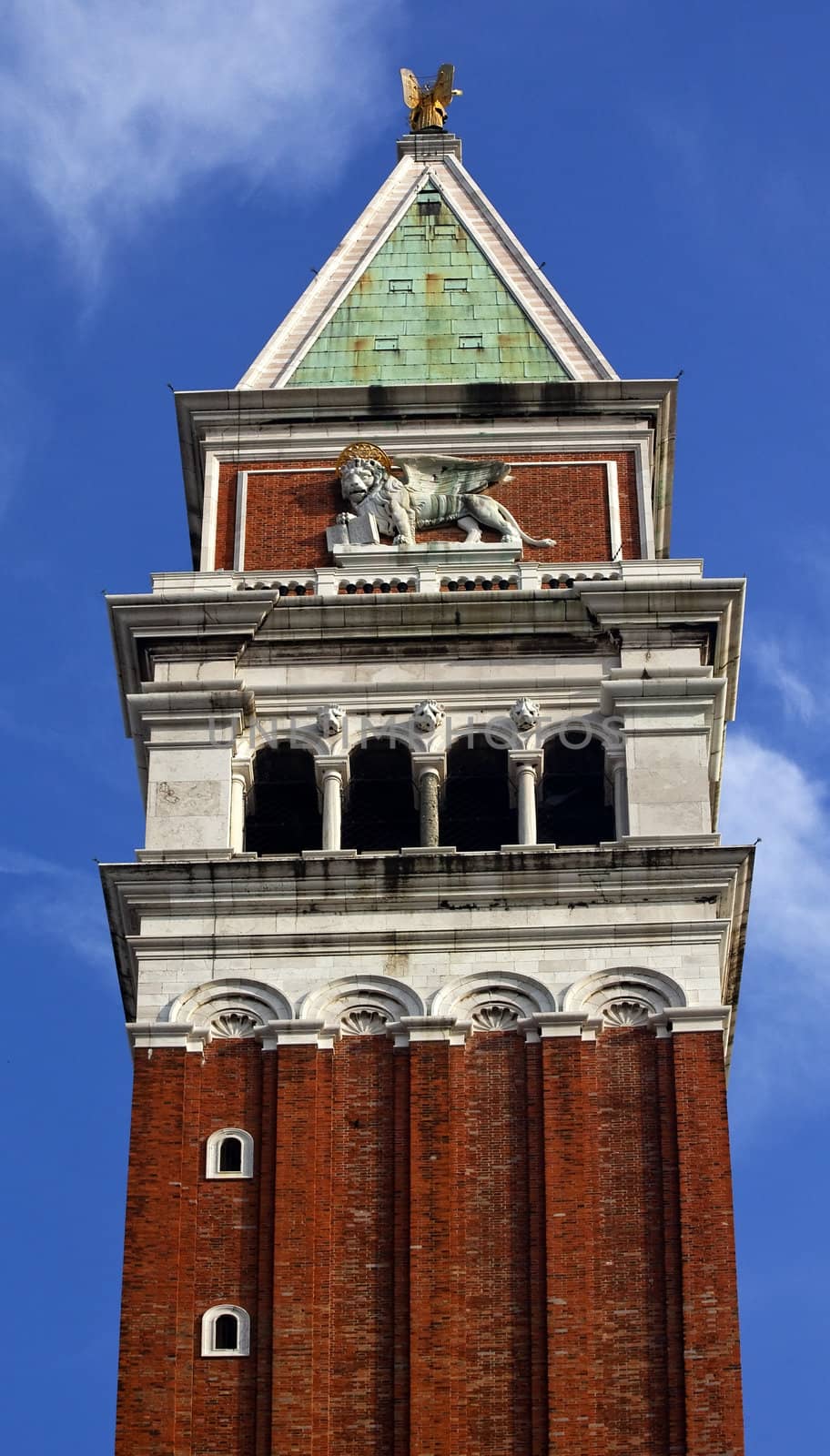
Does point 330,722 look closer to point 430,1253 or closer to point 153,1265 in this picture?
point 430,1253

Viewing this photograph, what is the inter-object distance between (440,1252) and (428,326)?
730 inches

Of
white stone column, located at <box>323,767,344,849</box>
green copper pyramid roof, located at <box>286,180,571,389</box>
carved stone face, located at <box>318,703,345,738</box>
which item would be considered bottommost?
white stone column, located at <box>323,767,344,849</box>

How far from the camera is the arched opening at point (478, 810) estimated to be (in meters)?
55.2

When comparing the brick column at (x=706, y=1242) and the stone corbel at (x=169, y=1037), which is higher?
the stone corbel at (x=169, y=1037)

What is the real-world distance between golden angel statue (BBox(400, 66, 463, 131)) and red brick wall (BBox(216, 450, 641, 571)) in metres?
10.6

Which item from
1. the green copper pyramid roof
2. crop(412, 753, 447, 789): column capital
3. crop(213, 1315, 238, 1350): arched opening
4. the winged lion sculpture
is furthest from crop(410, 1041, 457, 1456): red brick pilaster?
the green copper pyramid roof

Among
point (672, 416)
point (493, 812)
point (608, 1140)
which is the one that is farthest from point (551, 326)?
point (608, 1140)

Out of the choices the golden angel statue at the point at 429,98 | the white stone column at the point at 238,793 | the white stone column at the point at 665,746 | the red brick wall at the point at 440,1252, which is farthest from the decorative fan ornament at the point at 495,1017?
the golden angel statue at the point at 429,98

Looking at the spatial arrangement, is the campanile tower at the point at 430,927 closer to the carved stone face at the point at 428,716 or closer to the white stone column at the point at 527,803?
the white stone column at the point at 527,803

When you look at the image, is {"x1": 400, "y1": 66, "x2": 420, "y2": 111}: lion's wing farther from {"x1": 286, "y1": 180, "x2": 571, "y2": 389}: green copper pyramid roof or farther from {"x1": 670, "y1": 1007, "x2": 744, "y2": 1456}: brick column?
{"x1": 670, "y1": 1007, "x2": 744, "y2": 1456}: brick column

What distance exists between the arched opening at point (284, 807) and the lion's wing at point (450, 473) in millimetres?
5670

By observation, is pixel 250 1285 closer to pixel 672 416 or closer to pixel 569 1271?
pixel 569 1271

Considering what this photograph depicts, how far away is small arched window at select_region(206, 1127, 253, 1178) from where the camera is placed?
1966 inches

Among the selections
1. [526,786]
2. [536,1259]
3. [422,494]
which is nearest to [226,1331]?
[536,1259]
